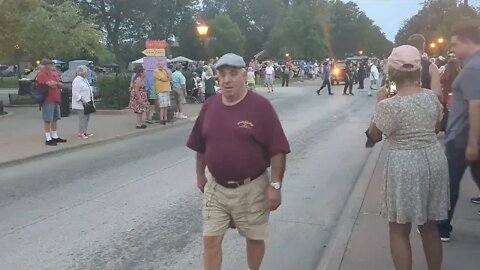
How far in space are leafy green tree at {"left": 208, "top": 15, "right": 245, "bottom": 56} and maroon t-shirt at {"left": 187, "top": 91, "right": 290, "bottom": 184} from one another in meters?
87.0

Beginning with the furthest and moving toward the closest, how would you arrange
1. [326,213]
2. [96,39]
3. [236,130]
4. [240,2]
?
1. [240,2]
2. [96,39]
3. [326,213]
4. [236,130]

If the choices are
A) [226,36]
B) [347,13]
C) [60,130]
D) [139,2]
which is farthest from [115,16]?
[60,130]

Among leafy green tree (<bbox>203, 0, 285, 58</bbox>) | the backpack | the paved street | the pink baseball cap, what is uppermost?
leafy green tree (<bbox>203, 0, 285, 58</bbox>)

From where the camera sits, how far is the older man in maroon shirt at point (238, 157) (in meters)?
3.61

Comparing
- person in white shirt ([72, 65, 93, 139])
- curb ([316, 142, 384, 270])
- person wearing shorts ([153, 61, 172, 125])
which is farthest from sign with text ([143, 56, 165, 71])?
curb ([316, 142, 384, 270])

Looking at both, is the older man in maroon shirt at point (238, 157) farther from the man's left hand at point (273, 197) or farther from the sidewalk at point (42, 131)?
the sidewalk at point (42, 131)

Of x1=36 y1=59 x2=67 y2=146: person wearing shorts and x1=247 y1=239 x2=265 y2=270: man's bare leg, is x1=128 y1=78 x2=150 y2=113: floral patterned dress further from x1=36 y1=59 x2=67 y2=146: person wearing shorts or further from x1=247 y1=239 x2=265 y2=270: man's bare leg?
x1=247 y1=239 x2=265 y2=270: man's bare leg

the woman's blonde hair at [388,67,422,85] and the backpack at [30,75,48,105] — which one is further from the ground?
the woman's blonde hair at [388,67,422,85]

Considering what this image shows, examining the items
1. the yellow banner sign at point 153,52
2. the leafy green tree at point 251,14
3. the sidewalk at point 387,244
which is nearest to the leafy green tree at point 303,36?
the leafy green tree at point 251,14

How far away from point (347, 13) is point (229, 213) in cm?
10893

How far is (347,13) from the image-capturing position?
10794 cm

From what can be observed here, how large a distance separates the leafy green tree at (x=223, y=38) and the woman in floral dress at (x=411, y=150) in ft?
285

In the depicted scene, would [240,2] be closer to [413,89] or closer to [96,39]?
[96,39]

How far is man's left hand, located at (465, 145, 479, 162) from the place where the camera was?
401cm
